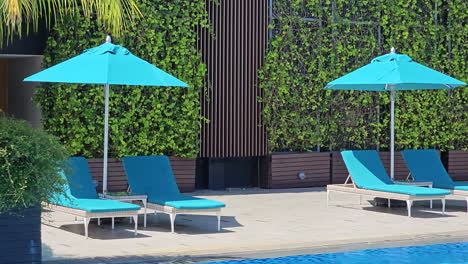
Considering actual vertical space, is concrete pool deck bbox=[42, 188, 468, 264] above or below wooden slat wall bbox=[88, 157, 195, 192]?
below

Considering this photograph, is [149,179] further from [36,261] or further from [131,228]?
[36,261]

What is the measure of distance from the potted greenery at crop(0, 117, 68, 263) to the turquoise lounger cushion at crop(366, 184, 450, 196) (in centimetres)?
623

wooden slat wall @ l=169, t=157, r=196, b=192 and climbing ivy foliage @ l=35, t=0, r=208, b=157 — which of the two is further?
wooden slat wall @ l=169, t=157, r=196, b=192

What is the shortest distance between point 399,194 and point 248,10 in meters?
5.43

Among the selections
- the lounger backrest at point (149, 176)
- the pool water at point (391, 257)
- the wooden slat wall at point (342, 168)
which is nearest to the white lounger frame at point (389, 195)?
the pool water at point (391, 257)

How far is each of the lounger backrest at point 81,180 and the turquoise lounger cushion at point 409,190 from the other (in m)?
4.35

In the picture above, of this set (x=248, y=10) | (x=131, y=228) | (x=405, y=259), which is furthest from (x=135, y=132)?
(x=405, y=259)

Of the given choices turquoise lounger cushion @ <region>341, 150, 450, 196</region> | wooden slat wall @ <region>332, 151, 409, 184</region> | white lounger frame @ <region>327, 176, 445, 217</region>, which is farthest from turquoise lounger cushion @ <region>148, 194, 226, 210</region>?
wooden slat wall @ <region>332, 151, 409, 184</region>

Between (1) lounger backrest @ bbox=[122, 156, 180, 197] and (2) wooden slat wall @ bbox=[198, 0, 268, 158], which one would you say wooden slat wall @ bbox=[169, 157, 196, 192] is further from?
(1) lounger backrest @ bbox=[122, 156, 180, 197]

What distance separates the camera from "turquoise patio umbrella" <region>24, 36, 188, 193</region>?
1080cm

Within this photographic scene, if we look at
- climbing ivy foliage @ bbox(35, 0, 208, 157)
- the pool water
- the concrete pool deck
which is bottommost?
the pool water

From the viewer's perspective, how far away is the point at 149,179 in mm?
11875

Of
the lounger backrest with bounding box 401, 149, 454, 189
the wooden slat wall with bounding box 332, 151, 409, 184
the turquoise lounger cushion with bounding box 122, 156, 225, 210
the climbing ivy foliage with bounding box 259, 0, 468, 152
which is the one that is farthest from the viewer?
the wooden slat wall with bounding box 332, 151, 409, 184

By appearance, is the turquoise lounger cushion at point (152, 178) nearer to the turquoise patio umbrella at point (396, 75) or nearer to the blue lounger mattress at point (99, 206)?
the blue lounger mattress at point (99, 206)
